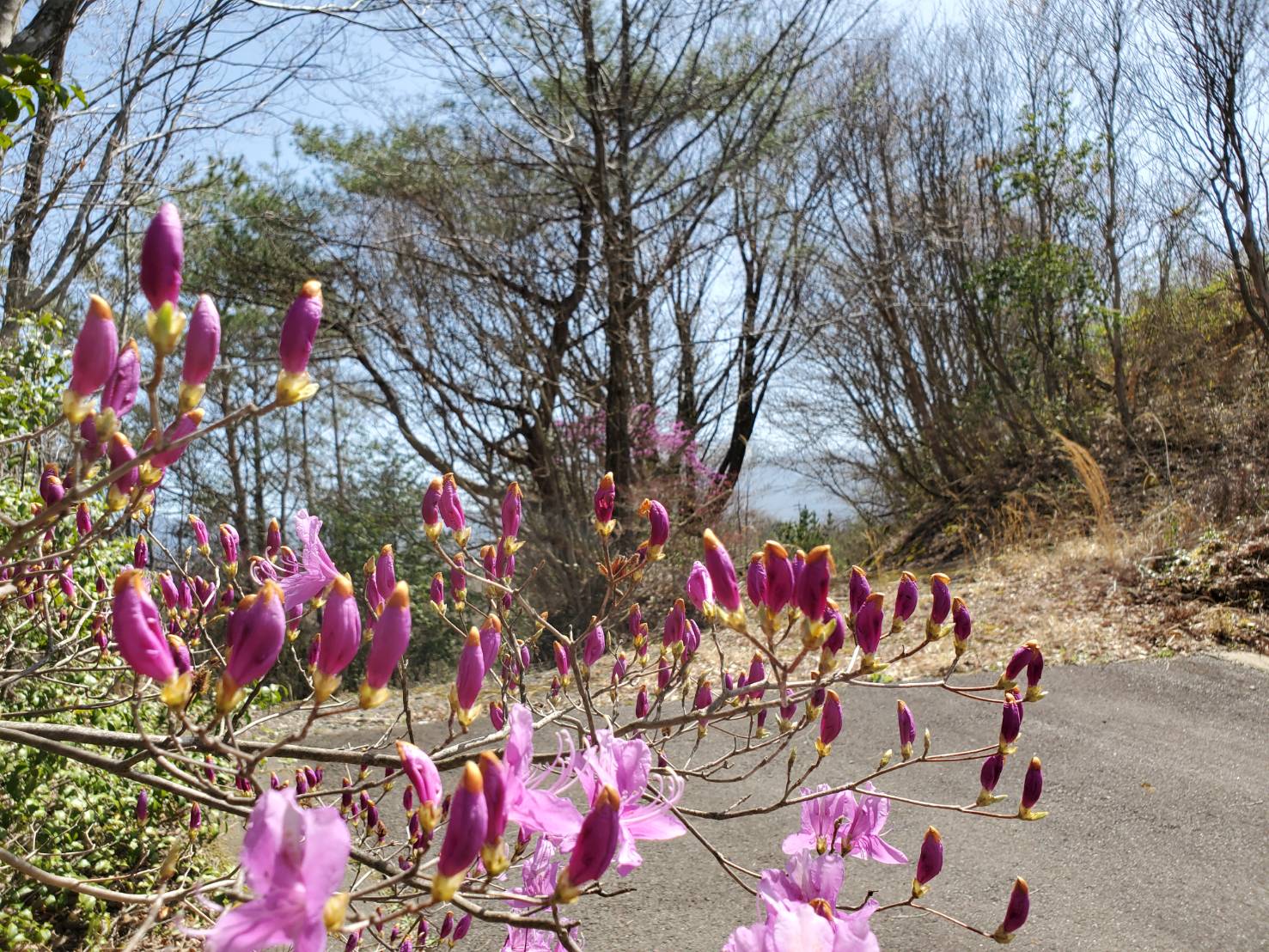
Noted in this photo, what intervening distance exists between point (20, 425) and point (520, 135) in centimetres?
509

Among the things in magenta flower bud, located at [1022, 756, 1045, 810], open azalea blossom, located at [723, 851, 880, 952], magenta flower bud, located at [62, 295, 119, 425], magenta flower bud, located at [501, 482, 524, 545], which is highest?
magenta flower bud, located at [62, 295, 119, 425]

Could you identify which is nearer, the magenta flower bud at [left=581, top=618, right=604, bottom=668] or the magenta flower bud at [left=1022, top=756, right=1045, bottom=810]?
the magenta flower bud at [left=1022, top=756, right=1045, bottom=810]

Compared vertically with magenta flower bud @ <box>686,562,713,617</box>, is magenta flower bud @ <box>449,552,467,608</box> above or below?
below

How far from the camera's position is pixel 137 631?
66 centimetres

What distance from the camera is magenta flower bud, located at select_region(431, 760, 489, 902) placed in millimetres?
610

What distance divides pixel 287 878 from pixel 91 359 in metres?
0.46

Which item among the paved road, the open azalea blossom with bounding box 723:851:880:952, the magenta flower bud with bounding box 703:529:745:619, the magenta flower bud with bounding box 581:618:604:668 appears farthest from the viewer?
the paved road

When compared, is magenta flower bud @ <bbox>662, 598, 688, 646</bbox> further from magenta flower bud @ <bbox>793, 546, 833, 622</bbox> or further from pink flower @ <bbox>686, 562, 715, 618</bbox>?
magenta flower bud @ <bbox>793, 546, 833, 622</bbox>

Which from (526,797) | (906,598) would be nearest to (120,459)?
(526,797)

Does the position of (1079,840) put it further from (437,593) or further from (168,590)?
(168,590)

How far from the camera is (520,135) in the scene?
23.9 feet

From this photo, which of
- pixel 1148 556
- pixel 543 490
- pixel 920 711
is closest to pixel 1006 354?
pixel 1148 556

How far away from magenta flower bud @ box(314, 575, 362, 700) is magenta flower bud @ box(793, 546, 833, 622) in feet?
1.54

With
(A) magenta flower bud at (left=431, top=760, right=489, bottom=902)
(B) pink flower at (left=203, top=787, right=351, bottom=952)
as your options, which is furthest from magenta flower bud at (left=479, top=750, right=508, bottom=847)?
(B) pink flower at (left=203, top=787, right=351, bottom=952)
